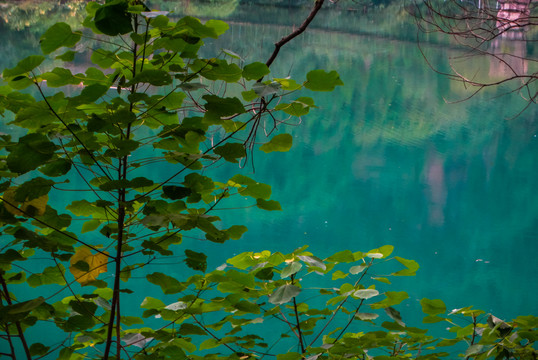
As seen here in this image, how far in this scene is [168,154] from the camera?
0.95 metres

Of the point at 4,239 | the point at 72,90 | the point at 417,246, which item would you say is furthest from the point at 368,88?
the point at 4,239

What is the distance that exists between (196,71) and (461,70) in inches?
417

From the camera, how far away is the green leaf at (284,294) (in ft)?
3.09

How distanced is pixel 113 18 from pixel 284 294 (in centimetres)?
49

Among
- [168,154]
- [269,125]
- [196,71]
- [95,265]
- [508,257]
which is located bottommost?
[508,257]

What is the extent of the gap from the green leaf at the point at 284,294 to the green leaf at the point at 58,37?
490 millimetres

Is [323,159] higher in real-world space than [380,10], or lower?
lower

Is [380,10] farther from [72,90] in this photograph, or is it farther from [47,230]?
[47,230]

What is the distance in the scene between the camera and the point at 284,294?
3.15 feet

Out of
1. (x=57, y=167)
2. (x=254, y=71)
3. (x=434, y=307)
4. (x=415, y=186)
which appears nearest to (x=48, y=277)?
(x=57, y=167)

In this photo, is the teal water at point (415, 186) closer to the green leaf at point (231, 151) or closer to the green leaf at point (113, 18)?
the green leaf at point (231, 151)

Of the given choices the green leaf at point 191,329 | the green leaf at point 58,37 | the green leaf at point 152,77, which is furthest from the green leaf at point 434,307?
the green leaf at point 58,37

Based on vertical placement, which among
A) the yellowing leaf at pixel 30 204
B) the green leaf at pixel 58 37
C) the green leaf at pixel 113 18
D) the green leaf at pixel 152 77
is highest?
the green leaf at pixel 113 18

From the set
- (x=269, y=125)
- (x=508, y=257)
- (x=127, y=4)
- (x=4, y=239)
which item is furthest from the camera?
(x=269, y=125)
